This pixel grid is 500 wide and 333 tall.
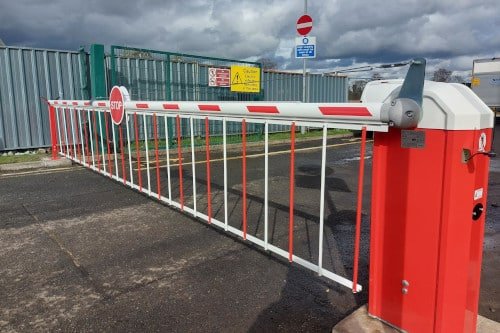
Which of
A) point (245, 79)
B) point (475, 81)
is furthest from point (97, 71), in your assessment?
point (475, 81)

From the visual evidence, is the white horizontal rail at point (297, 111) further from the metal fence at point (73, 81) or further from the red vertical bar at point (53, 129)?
the metal fence at point (73, 81)

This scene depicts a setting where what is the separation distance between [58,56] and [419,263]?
10714 millimetres

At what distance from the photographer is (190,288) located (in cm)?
325

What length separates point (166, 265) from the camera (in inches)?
145

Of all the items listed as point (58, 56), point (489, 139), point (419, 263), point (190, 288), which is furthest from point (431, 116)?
point (58, 56)

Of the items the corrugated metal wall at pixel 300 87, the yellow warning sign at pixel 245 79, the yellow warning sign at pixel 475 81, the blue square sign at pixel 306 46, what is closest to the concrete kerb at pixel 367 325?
the yellow warning sign at pixel 245 79

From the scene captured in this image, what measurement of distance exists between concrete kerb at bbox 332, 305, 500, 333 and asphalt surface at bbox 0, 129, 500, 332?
10.8 inches

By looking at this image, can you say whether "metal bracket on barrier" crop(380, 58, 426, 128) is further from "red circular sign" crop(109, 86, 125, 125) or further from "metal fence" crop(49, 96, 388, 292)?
Answer: "red circular sign" crop(109, 86, 125, 125)

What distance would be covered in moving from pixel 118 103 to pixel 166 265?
3.29 metres

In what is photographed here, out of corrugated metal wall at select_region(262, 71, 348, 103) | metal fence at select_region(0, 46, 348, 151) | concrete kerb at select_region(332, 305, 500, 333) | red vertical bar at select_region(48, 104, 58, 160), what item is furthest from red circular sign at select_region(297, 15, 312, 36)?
concrete kerb at select_region(332, 305, 500, 333)

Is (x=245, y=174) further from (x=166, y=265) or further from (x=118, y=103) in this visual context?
(x=118, y=103)

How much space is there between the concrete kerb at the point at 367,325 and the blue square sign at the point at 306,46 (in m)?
11.9

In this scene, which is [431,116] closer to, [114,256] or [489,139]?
[489,139]

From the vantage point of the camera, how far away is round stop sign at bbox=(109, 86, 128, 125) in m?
5.92
